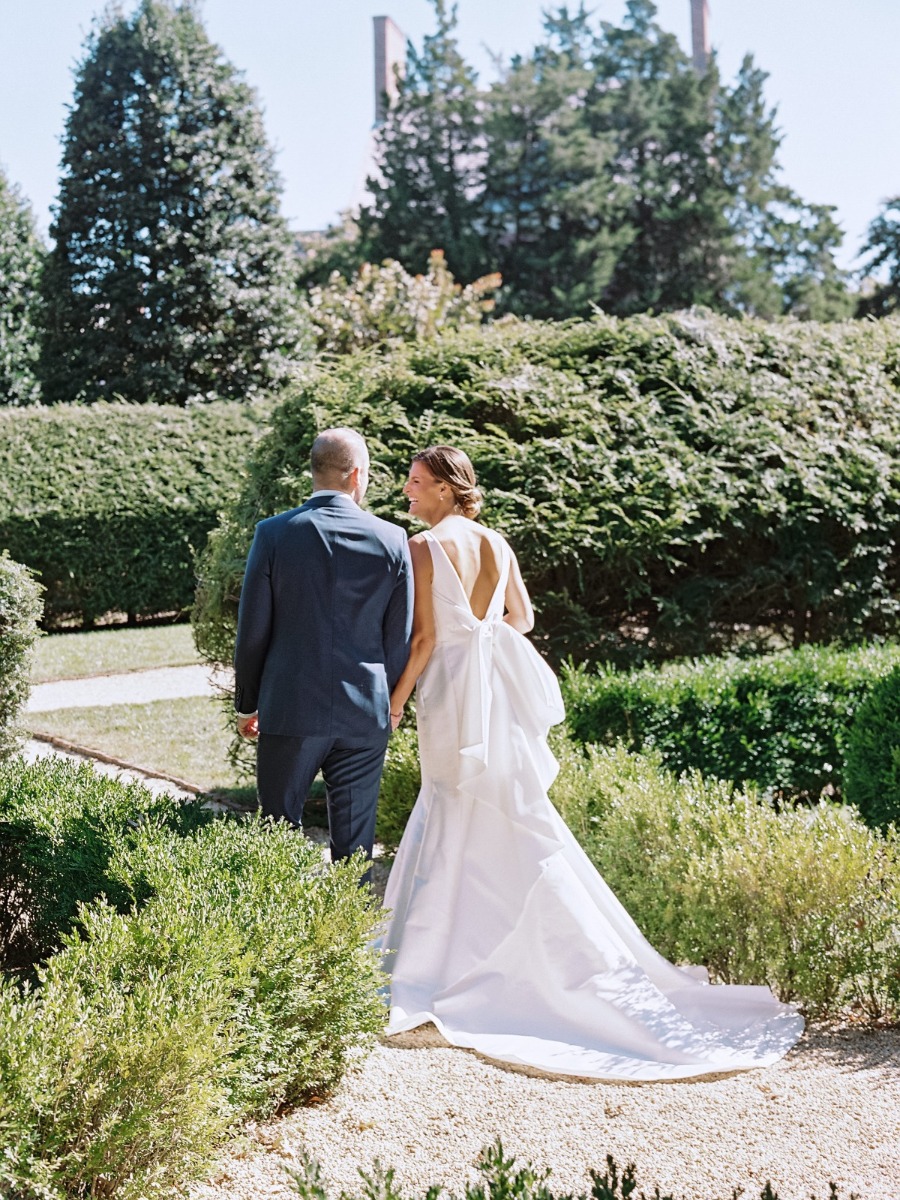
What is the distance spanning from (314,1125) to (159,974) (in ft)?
2.50

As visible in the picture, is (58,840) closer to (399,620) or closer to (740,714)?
(399,620)

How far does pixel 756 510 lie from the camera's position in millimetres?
7930

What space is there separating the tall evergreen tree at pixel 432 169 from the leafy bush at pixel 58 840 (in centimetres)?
2897

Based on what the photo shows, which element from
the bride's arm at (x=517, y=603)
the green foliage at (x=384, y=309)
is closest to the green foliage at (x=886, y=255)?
the green foliage at (x=384, y=309)

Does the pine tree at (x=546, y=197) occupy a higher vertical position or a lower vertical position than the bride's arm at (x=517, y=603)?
higher

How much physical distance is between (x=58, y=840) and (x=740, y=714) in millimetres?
4012

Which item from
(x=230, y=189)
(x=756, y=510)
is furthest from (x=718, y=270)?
(x=756, y=510)

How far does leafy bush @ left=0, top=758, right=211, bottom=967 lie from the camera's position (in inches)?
150

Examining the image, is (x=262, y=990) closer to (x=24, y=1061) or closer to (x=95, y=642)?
(x=24, y=1061)

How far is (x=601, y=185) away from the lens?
34.0m

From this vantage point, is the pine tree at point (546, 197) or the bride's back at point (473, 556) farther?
the pine tree at point (546, 197)

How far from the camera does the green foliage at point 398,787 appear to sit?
6043 mm

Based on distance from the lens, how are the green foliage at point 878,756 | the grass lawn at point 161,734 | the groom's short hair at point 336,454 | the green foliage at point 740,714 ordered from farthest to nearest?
the grass lawn at point 161,734 < the green foliage at point 740,714 < the green foliage at point 878,756 < the groom's short hair at point 336,454

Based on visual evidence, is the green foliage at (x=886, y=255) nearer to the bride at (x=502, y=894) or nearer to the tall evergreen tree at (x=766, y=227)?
the tall evergreen tree at (x=766, y=227)
